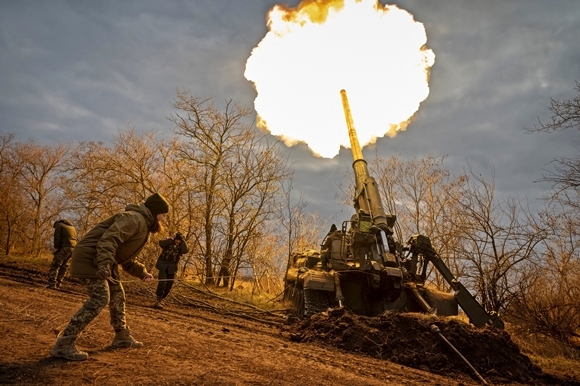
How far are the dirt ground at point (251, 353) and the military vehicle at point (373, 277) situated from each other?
5.80 ft

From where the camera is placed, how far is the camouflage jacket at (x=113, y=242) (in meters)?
4.32

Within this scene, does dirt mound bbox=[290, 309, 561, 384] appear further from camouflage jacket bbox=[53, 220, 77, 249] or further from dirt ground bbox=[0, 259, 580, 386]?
camouflage jacket bbox=[53, 220, 77, 249]

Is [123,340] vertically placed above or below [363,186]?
below

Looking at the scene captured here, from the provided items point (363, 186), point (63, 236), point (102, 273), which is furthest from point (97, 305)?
point (363, 186)

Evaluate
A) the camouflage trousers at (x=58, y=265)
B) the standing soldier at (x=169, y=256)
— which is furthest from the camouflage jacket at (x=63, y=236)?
the standing soldier at (x=169, y=256)

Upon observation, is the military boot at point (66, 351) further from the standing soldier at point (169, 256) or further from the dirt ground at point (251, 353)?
the standing soldier at point (169, 256)

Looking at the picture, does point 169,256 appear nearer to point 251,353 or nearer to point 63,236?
point 63,236

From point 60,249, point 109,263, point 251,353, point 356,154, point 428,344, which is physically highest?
point 356,154

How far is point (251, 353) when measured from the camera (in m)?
5.46

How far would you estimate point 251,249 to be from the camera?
63.4 ft

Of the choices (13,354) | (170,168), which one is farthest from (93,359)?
(170,168)

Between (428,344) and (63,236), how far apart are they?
10084 millimetres

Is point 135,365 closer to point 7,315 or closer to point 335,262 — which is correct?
point 7,315

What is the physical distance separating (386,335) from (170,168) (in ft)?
50.3
